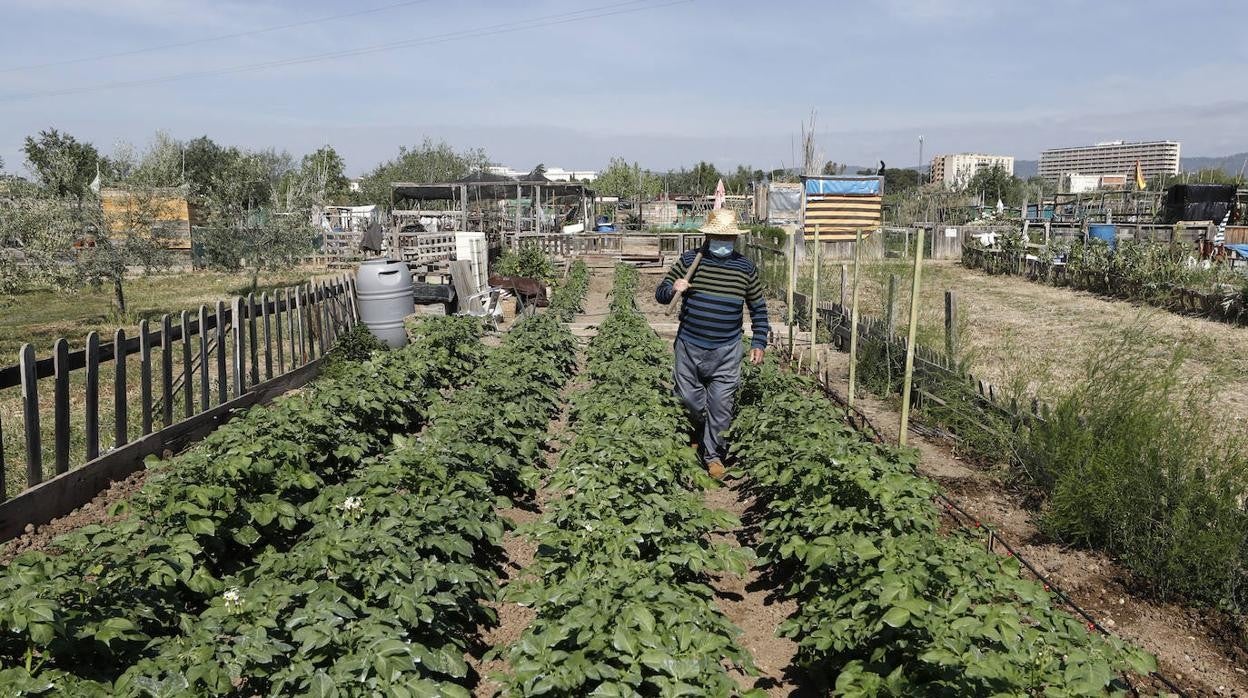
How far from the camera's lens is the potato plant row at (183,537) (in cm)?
270

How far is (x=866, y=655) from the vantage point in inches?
131

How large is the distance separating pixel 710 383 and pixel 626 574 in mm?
3405

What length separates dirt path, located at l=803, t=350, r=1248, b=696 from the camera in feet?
12.7

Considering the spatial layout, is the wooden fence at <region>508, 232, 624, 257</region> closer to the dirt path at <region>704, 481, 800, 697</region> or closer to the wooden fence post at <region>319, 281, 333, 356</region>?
the wooden fence post at <region>319, 281, 333, 356</region>

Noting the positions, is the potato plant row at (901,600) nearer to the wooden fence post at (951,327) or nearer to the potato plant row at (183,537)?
the potato plant row at (183,537)

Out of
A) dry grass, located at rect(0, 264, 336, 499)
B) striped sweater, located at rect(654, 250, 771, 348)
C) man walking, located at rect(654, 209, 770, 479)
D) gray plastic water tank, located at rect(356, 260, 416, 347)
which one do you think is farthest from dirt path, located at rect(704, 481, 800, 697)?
gray plastic water tank, located at rect(356, 260, 416, 347)

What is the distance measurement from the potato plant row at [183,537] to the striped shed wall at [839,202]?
2179 cm

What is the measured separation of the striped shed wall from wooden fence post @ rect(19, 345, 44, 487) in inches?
919

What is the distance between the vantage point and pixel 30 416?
17.3 ft

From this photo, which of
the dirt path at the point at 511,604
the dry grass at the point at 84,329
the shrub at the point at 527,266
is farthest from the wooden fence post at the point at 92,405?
the shrub at the point at 527,266

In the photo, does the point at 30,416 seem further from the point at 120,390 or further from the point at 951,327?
the point at 951,327

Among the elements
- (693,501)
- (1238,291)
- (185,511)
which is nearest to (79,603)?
(185,511)

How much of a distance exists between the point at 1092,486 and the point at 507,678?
389 cm

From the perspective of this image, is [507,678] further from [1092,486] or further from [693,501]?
[1092,486]
